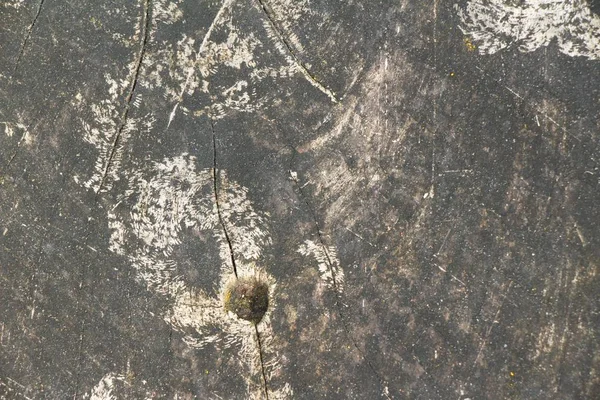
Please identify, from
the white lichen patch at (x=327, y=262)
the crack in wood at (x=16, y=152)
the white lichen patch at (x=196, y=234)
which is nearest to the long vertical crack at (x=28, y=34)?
the crack in wood at (x=16, y=152)

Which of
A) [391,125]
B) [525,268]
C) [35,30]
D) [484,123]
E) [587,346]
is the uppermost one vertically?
[35,30]

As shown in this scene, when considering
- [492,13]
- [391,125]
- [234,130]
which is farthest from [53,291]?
→ [492,13]

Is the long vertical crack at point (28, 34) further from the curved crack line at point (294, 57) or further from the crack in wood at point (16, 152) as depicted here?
the curved crack line at point (294, 57)

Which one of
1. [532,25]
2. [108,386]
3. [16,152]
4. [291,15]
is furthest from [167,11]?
[108,386]

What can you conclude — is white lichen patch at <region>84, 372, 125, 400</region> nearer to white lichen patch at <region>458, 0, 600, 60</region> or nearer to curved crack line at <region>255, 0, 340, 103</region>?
curved crack line at <region>255, 0, 340, 103</region>

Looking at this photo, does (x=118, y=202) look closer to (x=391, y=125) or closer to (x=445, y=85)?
(x=391, y=125)

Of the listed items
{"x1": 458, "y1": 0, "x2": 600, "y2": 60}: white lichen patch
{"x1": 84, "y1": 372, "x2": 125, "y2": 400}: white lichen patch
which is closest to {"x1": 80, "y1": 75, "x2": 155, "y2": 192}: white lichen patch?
{"x1": 84, "y1": 372, "x2": 125, "y2": 400}: white lichen patch

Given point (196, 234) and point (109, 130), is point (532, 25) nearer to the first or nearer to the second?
point (196, 234)

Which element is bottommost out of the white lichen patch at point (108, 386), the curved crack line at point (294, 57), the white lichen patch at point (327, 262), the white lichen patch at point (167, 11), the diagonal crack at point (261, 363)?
the diagonal crack at point (261, 363)
